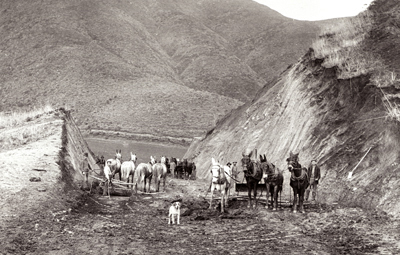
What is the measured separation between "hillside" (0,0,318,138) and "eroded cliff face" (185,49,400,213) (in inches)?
1516

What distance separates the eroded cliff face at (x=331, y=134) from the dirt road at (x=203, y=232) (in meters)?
1.49

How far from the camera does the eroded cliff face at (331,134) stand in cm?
1920

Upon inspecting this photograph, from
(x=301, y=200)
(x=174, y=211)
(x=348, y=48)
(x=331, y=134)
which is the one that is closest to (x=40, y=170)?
(x=174, y=211)

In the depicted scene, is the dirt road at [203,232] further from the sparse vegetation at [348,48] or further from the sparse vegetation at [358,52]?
the sparse vegetation at [348,48]

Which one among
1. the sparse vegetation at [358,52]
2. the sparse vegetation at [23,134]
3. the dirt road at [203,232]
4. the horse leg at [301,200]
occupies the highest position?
the sparse vegetation at [358,52]

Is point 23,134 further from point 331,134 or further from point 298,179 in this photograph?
point 298,179

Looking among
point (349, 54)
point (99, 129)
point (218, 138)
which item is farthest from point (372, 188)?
point (99, 129)

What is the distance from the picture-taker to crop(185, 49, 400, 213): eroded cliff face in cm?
1920

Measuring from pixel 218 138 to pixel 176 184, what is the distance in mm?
10961

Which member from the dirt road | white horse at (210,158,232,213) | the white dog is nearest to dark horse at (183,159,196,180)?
the dirt road

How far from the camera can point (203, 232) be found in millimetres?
16391

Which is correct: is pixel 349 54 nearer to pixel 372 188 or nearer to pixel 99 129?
pixel 372 188

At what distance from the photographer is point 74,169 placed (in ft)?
83.1

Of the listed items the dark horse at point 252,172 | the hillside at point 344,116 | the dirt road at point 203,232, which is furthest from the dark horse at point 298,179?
the hillside at point 344,116
